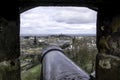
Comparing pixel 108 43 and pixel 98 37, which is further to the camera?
pixel 98 37

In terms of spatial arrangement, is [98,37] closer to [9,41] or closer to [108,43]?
[108,43]

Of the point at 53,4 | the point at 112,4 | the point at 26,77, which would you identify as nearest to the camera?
the point at 112,4

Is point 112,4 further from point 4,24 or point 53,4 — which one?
point 4,24

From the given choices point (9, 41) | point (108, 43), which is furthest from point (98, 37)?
point (9, 41)

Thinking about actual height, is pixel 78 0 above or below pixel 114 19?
above

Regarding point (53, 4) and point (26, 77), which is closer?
point (53, 4)

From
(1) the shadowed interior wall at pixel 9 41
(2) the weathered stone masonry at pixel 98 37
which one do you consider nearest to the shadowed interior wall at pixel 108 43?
(2) the weathered stone masonry at pixel 98 37

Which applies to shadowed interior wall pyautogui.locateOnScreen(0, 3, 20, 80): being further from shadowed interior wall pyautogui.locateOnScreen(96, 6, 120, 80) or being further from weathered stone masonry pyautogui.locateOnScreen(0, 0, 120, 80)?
shadowed interior wall pyautogui.locateOnScreen(96, 6, 120, 80)

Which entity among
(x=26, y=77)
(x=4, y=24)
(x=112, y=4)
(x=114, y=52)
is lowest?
(x=26, y=77)

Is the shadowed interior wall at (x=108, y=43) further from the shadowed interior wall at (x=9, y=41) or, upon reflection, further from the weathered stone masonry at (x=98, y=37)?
the shadowed interior wall at (x=9, y=41)

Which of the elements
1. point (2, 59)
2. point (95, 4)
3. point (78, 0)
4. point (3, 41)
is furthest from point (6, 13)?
point (95, 4)

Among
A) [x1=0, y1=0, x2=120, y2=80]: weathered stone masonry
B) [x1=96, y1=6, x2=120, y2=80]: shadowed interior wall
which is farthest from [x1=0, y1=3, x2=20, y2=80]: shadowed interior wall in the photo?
[x1=96, y1=6, x2=120, y2=80]: shadowed interior wall
